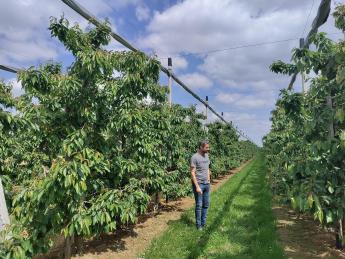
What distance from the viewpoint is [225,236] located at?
25.4ft

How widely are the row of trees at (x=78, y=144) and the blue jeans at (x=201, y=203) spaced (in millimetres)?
790

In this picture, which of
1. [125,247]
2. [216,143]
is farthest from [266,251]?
[216,143]

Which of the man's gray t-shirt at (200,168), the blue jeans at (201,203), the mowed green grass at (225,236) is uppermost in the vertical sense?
the man's gray t-shirt at (200,168)

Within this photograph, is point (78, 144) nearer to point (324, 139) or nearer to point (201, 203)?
point (324, 139)

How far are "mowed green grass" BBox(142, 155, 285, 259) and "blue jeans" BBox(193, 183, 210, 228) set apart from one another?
21cm

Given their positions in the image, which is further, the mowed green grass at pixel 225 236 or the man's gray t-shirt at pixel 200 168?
the man's gray t-shirt at pixel 200 168

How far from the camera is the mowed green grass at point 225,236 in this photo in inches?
265

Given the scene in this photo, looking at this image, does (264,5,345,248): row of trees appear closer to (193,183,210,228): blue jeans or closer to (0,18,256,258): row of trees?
(0,18,256,258): row of trees

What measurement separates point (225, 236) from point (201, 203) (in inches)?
31.4

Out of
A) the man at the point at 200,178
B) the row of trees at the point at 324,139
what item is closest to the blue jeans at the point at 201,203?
the man at the point at 200,178

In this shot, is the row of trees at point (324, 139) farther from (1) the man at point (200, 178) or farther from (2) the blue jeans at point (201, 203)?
(2) the blue jeans at point (201, 203)

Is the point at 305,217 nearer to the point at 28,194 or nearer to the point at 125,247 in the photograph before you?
the point at 125,247

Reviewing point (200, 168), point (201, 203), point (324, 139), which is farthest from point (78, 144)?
point (201, 203)

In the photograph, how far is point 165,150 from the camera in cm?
1066
